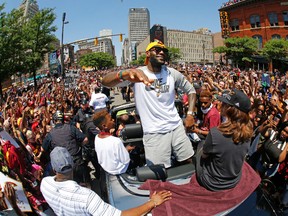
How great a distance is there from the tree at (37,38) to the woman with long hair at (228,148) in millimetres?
25979

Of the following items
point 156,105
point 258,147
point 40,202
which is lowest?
point 40,202

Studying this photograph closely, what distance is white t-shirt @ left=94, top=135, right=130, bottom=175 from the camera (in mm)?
3711

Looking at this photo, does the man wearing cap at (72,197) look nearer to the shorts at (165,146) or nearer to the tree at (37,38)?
the shorts at (165,146)

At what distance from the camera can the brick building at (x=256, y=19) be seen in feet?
156

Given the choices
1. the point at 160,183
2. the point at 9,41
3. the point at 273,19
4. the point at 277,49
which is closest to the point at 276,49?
the point at 277,49

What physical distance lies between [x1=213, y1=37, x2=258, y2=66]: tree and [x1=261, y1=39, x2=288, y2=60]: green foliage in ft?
9.39

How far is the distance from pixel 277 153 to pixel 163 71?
1.88 m

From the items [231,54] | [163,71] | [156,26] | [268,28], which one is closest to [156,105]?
[163,71]

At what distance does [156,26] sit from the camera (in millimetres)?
25359

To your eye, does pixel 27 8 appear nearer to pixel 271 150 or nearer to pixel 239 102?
pixel 271 150

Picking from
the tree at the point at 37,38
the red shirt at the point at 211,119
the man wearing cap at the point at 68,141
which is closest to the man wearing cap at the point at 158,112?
the red shirt at the point at 211,119

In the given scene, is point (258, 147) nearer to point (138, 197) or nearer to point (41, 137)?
point (138, 197)

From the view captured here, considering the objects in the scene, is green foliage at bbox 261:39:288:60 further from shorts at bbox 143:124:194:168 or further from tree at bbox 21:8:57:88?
shorts at bbox 143:124:194:168

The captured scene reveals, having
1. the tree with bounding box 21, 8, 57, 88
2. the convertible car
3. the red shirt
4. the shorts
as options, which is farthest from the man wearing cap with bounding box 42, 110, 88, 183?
the tree with bounding box 21, 8, 57, 88
